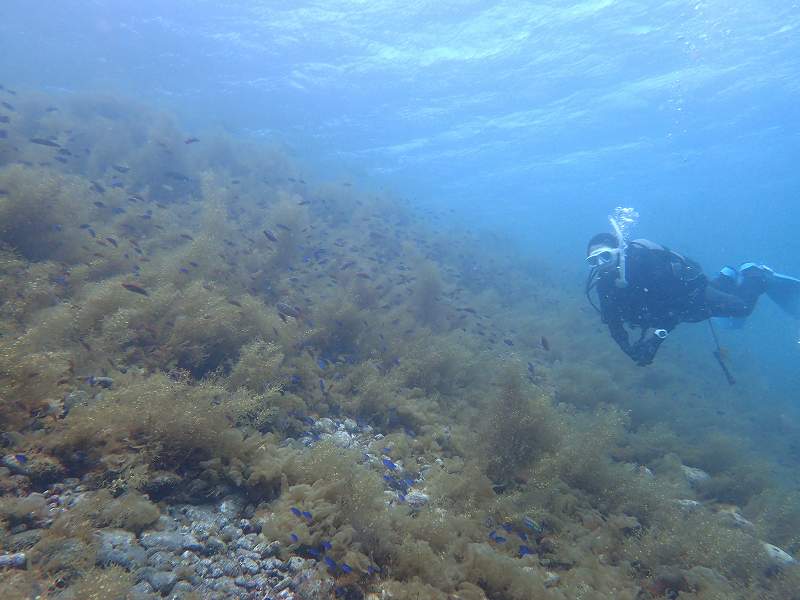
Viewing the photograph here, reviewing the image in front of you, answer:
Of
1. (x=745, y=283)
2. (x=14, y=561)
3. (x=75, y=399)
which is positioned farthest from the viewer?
(x=745, y=283)

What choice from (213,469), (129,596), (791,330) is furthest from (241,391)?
(791,330)

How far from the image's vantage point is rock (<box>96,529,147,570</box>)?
3.06 metres

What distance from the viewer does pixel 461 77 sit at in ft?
79.0

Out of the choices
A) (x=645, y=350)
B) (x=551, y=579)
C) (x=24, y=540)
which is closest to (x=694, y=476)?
(x=645, y=350)

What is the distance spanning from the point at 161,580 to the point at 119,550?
446 mm

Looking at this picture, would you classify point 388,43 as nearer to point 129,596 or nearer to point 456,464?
point 456,464

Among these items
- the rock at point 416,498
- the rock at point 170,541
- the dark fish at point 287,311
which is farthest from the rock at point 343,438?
the dark fish at point 287,311

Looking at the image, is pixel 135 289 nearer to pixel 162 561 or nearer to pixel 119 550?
pixel 119 550

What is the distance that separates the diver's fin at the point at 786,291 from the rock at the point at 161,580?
15.1 m

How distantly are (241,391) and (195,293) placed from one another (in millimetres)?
2694

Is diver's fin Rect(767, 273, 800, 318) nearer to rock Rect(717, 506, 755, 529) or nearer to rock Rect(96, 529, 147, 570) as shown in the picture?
rock Rect(717, 506, 755, 529)

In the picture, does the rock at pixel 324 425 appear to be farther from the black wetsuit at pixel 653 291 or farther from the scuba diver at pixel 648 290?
the black wetsuit at pixel 653 291

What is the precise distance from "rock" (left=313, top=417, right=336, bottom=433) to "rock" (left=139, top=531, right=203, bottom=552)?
2921mm

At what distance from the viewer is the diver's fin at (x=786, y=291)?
453 inches
